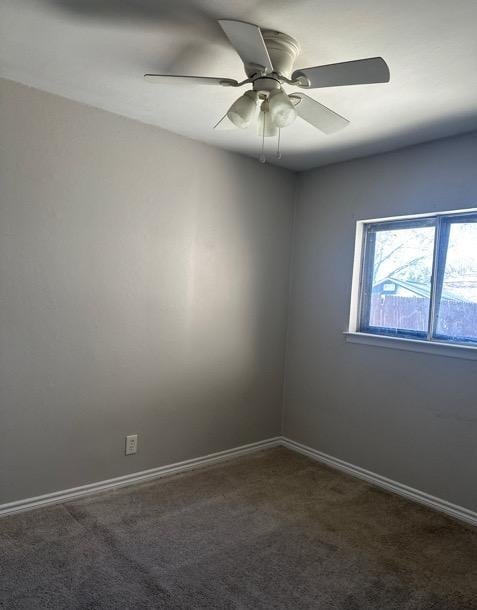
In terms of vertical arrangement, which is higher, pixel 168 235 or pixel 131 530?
pixel 168 235

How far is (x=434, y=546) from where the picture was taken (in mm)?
2312

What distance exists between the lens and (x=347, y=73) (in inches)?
63.3

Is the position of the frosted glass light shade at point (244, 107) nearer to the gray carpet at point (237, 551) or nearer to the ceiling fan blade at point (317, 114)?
the ceiling fan blade at point (317, 114)

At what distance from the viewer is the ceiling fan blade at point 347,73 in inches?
60.4

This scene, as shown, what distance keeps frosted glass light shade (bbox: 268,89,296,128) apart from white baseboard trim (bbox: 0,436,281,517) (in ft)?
7.49

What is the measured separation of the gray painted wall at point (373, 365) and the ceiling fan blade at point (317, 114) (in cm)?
110

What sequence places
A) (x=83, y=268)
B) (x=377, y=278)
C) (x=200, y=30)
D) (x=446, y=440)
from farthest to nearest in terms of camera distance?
(x=377, y=278)
(x=446, y=440)
(x=83, y=268)
(x=200, y=30)

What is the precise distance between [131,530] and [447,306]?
2.26 meters

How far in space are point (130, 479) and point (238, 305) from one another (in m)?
1.41

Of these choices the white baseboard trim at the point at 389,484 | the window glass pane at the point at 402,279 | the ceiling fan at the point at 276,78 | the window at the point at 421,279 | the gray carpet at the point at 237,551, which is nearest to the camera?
the ceiling fan at the point at 276,78

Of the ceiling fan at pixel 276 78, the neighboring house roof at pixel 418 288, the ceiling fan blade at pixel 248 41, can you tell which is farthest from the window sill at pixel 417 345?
the ceiling fan blade at pixel 248 41

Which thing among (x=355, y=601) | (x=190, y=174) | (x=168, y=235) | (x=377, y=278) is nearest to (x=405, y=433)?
(x=377, y=278)

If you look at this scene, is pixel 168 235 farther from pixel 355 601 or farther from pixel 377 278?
pixel 355 601

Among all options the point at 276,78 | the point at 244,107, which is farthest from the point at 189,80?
the point at 276,78
